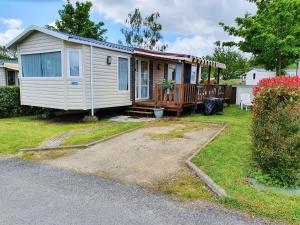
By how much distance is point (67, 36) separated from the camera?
892 centimetres

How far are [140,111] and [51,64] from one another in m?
4.23

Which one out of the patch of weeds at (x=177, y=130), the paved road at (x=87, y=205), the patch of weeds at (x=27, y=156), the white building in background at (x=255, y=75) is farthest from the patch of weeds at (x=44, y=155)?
the white building in background at (x=255, y=75)

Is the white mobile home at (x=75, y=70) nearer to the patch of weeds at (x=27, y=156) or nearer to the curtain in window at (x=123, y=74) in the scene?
the curtain in window at (x=123, y=74)

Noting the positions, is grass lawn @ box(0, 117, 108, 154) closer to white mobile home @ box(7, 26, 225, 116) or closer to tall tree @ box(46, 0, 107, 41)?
white mobile home @ box(7, 26, 225, 116)

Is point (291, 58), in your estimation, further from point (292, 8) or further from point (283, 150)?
point (283, 150)

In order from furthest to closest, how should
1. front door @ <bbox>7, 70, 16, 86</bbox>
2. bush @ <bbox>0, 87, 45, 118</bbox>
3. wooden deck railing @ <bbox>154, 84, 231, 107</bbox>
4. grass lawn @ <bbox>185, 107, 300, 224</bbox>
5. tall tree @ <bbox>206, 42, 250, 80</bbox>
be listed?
1. tall tree @ <bbox>206, 42, 250, 80</bbox>
2. front door @ <bbox>7, 70, 16, 86</bbox>
3. bush @ <bbox>0, 87, 45, 118</bbox>
4. wooden deck railing @ <bbox>154, 84, 231, 107</bbox>
5. grass lawn @ <bbox>185, 107, 300, 224</bbox>

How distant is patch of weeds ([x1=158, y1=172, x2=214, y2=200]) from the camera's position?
3745 millimetres

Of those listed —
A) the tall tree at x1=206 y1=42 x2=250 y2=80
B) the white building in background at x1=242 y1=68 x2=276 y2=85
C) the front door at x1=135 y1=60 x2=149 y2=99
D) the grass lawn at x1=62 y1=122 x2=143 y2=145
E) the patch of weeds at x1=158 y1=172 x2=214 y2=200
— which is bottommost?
the patch of weeds at x1=158 y1=172 x2=214 y2=200

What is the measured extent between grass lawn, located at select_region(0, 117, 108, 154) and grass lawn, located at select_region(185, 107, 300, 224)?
14.8ft

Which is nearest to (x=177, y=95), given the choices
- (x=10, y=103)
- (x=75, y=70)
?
(x=75, y=70)

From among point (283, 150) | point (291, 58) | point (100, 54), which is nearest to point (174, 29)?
point (291, 58)

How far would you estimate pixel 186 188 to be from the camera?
4.00 metres

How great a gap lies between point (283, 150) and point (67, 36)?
772cm

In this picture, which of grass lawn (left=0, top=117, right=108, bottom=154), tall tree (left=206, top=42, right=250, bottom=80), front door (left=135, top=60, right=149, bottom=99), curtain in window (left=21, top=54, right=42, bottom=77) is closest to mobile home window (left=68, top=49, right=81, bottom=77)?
curtain in window (left=21, top=54, right=42, bottom=77)
